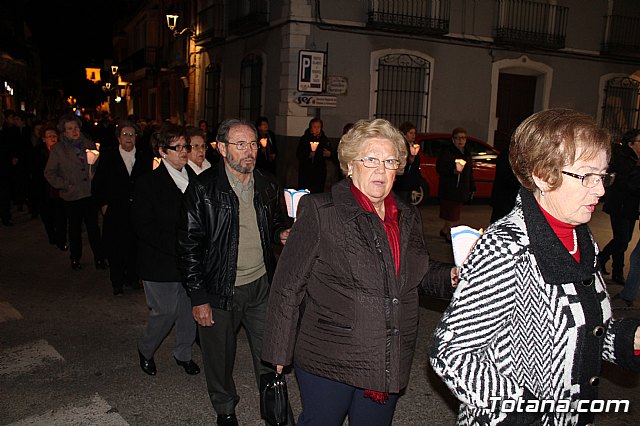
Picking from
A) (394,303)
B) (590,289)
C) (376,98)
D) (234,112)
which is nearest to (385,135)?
(394,303)

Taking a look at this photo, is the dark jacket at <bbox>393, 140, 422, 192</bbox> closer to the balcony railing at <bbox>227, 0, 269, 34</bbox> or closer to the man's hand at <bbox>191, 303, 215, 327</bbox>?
the man's hand at <bbox>191, 303, 215, 327</bbox>

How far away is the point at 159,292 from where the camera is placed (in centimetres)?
482

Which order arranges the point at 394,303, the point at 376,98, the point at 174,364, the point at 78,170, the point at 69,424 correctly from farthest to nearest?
1. the point at 376,98
2. the point at 78,170
3. the point at 174,364
4. the point at 69,424
5. the point at 394,303

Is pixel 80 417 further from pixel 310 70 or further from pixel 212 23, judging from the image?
pixel 212 23

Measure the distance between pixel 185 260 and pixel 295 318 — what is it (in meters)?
1.21

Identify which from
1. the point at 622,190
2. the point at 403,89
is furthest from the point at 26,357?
the point at 403,89

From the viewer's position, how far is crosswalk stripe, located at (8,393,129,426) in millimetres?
4133

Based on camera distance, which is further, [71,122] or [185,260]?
[71,122]

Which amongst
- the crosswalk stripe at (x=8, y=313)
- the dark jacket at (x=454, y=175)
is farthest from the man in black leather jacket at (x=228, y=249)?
the dark jacket at (x=454, y=175)

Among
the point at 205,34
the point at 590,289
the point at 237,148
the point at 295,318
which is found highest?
the point at 205,34

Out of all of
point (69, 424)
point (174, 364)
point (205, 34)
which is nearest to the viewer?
point (69, 424)

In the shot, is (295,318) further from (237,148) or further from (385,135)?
(237,148)

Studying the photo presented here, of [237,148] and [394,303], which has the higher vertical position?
[237,148]

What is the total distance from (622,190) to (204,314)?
18.8 ft
